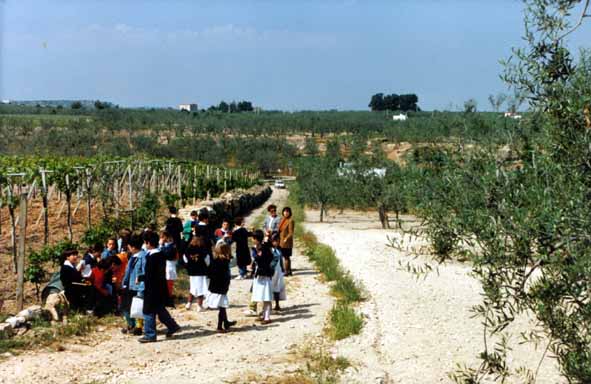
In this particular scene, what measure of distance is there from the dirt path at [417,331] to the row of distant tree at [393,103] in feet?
484

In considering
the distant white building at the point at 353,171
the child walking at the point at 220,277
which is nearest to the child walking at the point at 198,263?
the child walking at the point at 220,277

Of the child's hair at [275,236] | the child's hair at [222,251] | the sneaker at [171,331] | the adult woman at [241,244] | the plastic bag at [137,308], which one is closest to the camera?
the plastic bag at [137,308]

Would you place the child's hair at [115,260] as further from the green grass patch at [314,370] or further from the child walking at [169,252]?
the green grass patch at [314,370]

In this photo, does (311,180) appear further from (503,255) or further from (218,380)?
(503,255)

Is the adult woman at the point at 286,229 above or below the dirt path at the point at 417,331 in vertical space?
above

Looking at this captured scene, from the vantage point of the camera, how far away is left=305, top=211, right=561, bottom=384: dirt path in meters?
9.74

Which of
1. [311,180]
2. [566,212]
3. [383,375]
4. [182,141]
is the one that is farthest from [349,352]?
[182,141]

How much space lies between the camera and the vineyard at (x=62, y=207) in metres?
13.3

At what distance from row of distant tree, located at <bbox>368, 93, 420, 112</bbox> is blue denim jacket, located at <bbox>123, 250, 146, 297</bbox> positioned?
15386 centimetres

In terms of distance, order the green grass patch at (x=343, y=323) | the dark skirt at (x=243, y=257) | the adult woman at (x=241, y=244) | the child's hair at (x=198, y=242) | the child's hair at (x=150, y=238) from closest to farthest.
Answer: the child's hair at (x=150, y=238), the green grass patch at (x=343, y=323), the child's hair at (x=198, y=242), the adult woman at (x=241, y=244), the dark skirt at (x=243, y=257)

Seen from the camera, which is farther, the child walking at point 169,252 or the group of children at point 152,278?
the child walking at point 169,252

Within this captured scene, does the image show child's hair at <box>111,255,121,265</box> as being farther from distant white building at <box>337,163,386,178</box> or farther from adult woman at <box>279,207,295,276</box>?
distant white building at <box>337,163,386,178</box>

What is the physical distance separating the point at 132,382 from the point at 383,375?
3.21m

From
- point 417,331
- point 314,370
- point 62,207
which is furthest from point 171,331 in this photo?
point 62,207
